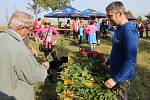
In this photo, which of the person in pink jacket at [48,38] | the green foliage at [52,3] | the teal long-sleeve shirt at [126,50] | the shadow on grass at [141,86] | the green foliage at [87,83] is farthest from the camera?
the green foliage at [52,3]

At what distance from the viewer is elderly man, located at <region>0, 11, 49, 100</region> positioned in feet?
13.1

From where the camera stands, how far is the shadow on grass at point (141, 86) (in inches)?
386

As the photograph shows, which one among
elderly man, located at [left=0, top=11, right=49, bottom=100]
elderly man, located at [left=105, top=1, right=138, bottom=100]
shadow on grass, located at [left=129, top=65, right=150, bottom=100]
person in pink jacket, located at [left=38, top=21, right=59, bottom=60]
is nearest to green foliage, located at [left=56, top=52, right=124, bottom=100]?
elderly man, located at [left=105, top=1, right=138, bottom=100]

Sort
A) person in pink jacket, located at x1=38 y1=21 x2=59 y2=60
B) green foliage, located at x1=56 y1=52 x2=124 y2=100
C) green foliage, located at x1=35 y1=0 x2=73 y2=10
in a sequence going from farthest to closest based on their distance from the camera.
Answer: green foliage, located at x1=35 y1=0 x2=73 y2=10
person in pink jacket, located at x1=38 y1=21 x2=59 y2=60
green foliage, located at x1=56 y1=52 x2=124 y2=100

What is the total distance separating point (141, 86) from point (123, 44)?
647cm

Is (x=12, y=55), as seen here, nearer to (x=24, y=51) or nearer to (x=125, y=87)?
(x=24, y=51)

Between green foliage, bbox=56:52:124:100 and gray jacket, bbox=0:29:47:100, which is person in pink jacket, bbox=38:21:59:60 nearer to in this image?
green foliage, bbox=56:52:124:100

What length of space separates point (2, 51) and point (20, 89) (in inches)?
17.7

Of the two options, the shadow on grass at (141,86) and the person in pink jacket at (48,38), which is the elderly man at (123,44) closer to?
the shadow on grass at (141,86)

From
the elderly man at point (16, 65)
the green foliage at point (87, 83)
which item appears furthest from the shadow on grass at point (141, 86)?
the elderly man at point (16, 65)

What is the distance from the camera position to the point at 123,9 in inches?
202

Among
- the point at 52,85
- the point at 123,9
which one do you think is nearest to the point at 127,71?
the point at 123,9

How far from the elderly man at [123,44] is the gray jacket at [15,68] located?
1307 mm

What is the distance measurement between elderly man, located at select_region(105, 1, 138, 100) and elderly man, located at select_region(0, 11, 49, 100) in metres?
1.25
